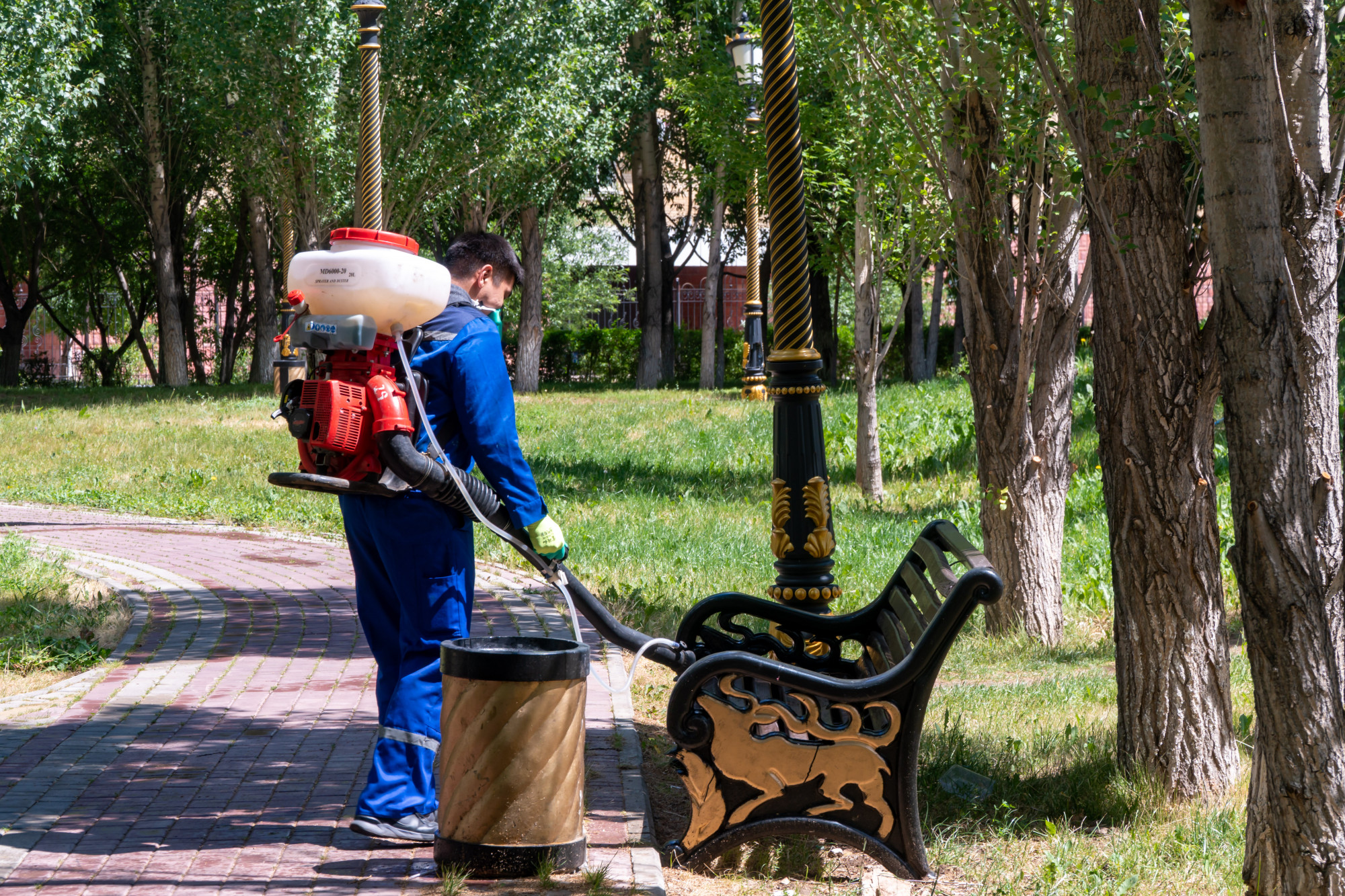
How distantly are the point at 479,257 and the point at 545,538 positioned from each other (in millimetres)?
1005

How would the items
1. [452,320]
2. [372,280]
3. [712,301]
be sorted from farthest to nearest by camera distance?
[712,301] → [452,320] → [372,280]

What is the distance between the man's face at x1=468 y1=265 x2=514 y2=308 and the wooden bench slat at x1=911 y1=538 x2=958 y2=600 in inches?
67.9

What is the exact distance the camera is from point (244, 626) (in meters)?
7.49

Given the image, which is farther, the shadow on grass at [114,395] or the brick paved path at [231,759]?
the shadow on grass at [114,395]

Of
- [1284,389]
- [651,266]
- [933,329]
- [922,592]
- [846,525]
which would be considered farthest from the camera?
[933,329]

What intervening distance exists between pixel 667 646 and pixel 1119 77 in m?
2.63

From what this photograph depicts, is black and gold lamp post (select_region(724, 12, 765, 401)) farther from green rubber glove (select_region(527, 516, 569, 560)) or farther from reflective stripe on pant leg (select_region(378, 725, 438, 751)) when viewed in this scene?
reflective stripe on pant leg (select_region(378, 725, 438, 751))

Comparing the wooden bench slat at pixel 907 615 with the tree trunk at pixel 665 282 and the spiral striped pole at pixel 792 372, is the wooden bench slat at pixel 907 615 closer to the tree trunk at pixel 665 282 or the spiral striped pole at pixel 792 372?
the spiral striped pole at pixel 792 372

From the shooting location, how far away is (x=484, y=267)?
14.2 feet

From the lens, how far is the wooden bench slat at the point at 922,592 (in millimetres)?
4087

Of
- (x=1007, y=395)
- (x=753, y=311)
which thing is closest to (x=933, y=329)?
(x=753, y=311)

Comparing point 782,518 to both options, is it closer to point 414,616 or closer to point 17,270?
point 414,616

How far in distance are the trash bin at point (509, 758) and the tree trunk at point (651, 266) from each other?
91.8ft

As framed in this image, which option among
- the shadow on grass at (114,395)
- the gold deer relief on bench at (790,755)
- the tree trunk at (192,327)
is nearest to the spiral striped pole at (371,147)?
the gold deer relief on bench at (790,755)
